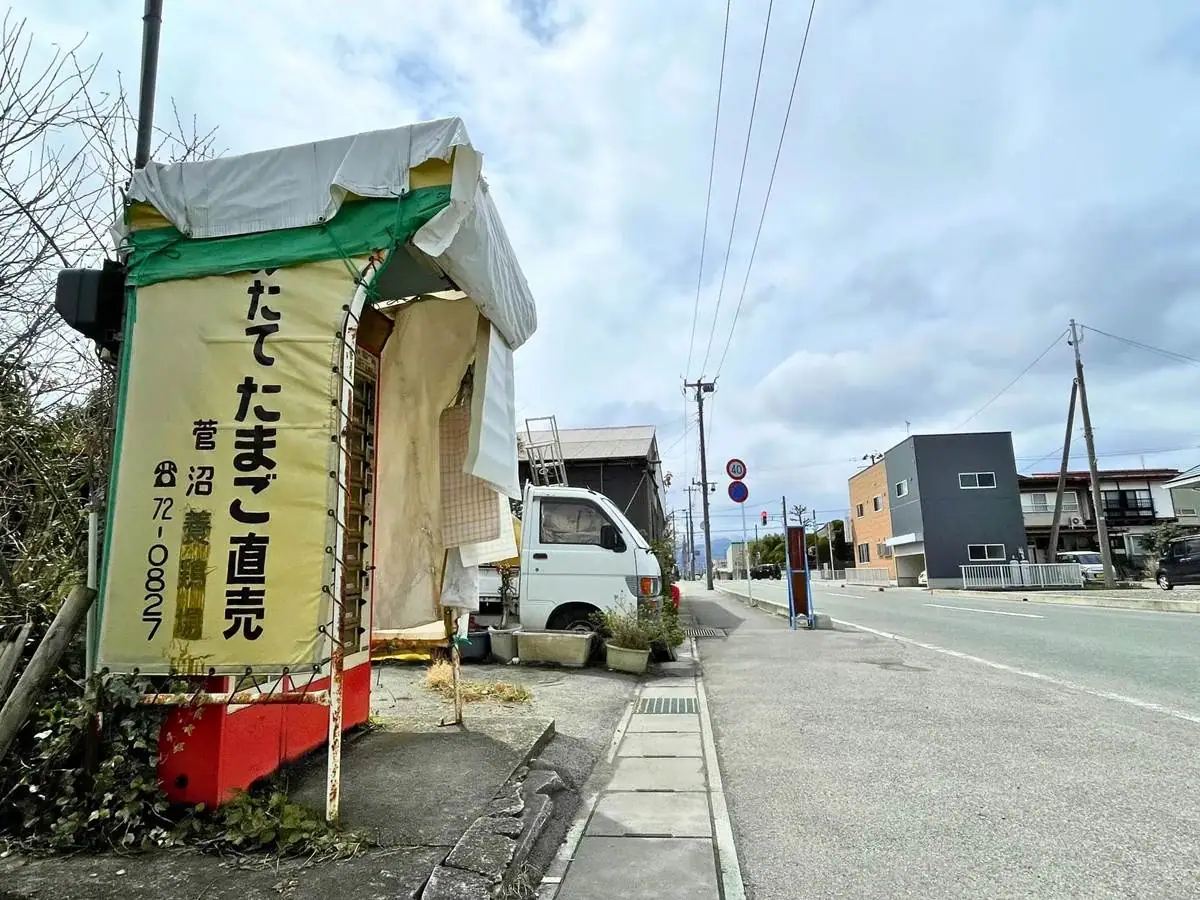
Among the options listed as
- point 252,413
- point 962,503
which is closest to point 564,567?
point 252,413

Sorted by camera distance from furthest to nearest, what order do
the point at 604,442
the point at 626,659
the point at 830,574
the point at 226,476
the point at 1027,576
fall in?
the point at 830,574 → the point at 1027,576 → the point at 604,442 → the point at 626,659 → the point at 226,476

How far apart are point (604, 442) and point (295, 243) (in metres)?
10.8

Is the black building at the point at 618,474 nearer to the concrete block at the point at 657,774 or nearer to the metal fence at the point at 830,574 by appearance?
the concrete block at the point at 657,774

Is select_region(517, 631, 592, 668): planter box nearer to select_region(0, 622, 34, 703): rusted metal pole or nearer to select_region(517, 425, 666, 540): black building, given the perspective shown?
select_region(517, 425, 666, 540): black building

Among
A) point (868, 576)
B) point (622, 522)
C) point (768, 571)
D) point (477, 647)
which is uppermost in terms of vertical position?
point (622, 522)

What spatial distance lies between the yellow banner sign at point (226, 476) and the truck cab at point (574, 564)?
5693 millimetres

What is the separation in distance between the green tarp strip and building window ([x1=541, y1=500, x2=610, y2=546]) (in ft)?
19.0

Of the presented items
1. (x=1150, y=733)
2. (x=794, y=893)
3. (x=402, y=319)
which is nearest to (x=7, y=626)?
(x=402, y=319)

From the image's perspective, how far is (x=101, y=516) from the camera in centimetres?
329

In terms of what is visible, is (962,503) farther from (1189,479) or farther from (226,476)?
(226,476)

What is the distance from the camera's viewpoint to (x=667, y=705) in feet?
21.3

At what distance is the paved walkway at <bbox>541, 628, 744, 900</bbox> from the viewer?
277 cm

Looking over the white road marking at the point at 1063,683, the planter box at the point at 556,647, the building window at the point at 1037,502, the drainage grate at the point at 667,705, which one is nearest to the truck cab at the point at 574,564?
the planter box at the point at 556,647

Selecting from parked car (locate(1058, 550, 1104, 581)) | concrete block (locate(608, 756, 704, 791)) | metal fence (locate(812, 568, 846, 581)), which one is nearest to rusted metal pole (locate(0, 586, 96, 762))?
concrete block (locate(608, 756, 704, 791))
